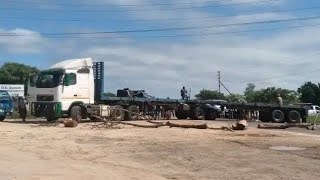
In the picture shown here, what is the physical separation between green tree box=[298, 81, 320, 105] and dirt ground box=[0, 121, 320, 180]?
332ft

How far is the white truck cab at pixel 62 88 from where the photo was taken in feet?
108

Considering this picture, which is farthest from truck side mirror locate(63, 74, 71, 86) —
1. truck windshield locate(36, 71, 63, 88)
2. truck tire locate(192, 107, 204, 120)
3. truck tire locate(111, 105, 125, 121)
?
truck tire locate(192, 107, 204, 120)

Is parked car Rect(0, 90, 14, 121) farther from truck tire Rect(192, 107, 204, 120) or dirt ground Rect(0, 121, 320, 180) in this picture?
truck tire Rect(192, 107, 204, 120)

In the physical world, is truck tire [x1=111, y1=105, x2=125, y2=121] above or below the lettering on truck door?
below

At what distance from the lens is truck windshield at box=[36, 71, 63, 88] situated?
33156mm

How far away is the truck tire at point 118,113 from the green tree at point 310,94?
3596 inches

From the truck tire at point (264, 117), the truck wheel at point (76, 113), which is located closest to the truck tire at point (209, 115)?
the truck tire at point (264, 117)

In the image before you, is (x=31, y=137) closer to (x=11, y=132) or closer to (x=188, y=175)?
(x=11, y=132)

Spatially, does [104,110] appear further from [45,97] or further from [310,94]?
[310,94]

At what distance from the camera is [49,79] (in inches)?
1321

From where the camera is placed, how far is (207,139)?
2169 cm

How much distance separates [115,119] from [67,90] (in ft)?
12.9

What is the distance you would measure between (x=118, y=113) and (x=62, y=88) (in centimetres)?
461

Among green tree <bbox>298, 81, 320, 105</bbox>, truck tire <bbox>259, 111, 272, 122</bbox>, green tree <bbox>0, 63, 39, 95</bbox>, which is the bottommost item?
truck tire <bbox>259, 111, 272, 122</bbox>
